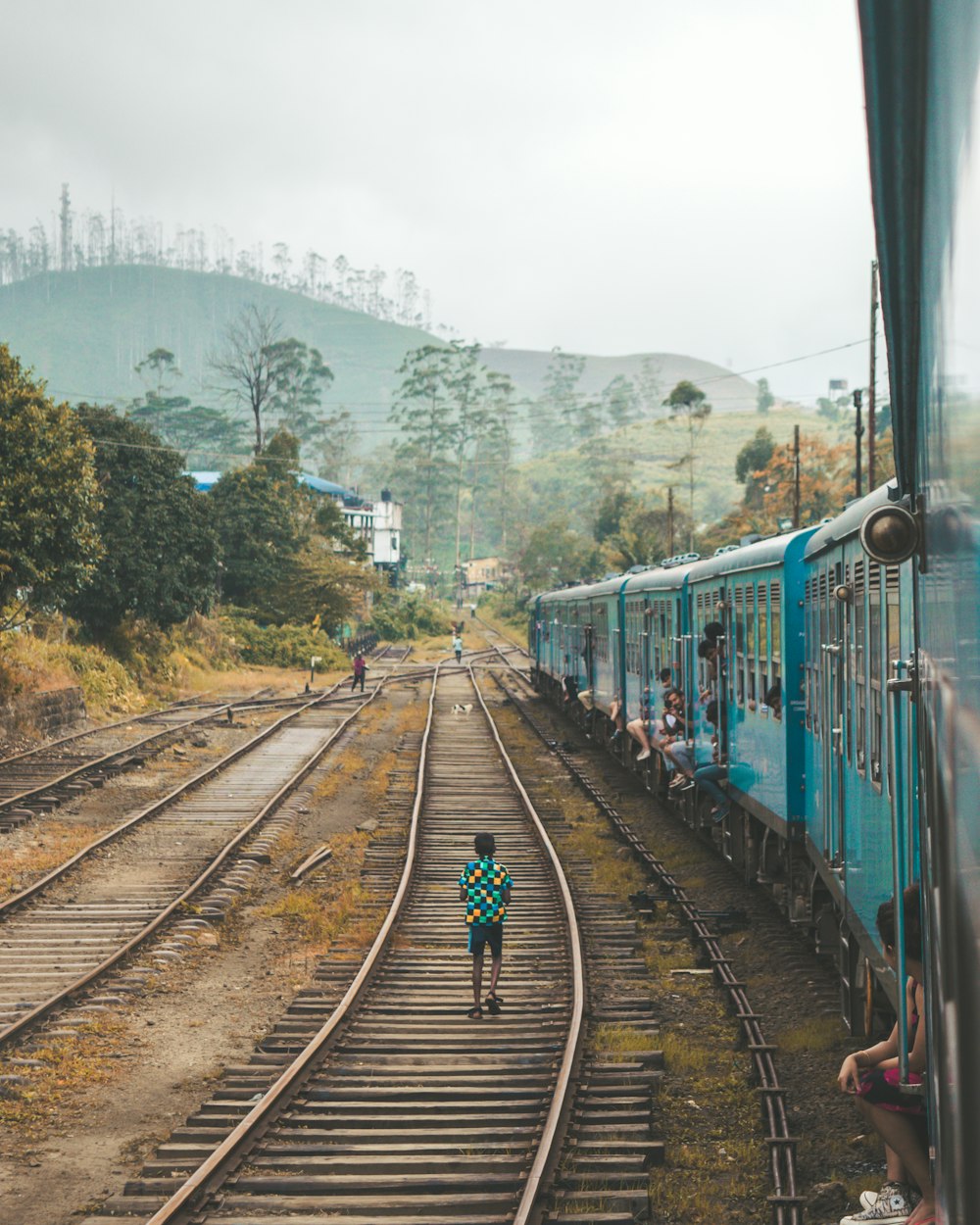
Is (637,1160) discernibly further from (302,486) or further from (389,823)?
(302,486)

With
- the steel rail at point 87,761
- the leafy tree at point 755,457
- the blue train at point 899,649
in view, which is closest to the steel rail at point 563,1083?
the blue train at point 899,649

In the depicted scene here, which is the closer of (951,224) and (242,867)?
(951,224)

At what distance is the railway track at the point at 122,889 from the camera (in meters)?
11.3

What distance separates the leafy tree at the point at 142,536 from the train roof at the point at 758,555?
24971mm

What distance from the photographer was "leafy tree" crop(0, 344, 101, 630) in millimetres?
25453

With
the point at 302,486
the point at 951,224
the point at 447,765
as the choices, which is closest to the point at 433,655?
the point at 302,486

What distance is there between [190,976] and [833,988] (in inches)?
200

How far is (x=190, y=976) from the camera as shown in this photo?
466 inches

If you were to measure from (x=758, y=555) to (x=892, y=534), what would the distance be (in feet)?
30.1

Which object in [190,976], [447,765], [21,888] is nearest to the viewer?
[190,976]

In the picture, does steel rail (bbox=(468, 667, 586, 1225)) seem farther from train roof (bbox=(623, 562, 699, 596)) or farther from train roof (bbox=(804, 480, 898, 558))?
train roof (bbox=(623, 562, 699, 596))

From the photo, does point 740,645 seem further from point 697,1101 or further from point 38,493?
point 38,493

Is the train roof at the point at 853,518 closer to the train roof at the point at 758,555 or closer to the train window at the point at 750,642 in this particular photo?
the train roof at the point at 758,555

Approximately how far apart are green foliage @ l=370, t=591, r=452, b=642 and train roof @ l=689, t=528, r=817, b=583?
63316 mm
